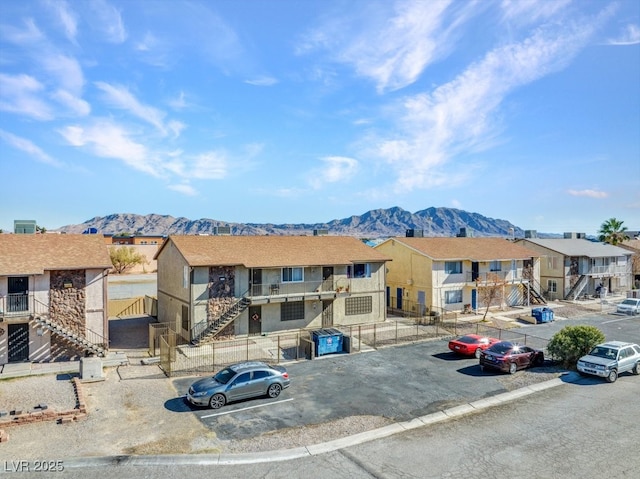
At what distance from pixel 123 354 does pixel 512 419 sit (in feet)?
69.7

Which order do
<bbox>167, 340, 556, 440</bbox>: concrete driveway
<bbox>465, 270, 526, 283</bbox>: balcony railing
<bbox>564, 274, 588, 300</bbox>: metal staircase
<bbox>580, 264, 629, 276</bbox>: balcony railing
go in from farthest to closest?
1. <bbox>580, 264, 629, 276</bbox>: balcony railing
2. <bbox>564, 274, 588, 300</bbox>: metal staircase
3. <bbox>465, 270, 526, 283</bbox>: balcony railing
4. <bbox>167, 340, 556, 440</bbox>: concrete driveway

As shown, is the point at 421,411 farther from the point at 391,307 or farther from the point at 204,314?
the point at 391,307

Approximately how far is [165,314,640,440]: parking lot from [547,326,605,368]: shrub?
1341 mm

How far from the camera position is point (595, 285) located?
176 feet

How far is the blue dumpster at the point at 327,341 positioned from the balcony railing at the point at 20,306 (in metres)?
15.6

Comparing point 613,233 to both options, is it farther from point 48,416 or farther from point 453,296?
point 48,416

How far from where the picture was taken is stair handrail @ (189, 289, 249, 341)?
28844mm

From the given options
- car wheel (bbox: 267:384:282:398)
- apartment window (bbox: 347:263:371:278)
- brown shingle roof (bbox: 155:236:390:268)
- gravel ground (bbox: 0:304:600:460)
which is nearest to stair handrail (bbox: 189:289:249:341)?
brown shingle roof (bbox: 155:236:390:268)

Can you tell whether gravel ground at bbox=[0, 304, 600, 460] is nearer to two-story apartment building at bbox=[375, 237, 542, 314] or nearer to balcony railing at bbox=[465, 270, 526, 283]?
two-story apartment building at bbox=[375, 237, 542, 314]

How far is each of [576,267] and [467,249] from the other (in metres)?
17.4

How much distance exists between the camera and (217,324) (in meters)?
29.5

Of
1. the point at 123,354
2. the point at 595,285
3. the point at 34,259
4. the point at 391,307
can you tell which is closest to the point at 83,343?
the point at 123,354

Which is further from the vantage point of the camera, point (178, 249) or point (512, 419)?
point (178, 249)

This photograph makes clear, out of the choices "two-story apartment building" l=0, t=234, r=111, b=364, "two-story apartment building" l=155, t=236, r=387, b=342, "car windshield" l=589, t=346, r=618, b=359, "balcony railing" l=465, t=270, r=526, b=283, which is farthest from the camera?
"balcony railing" l=465, t=270, r=526, b=283
